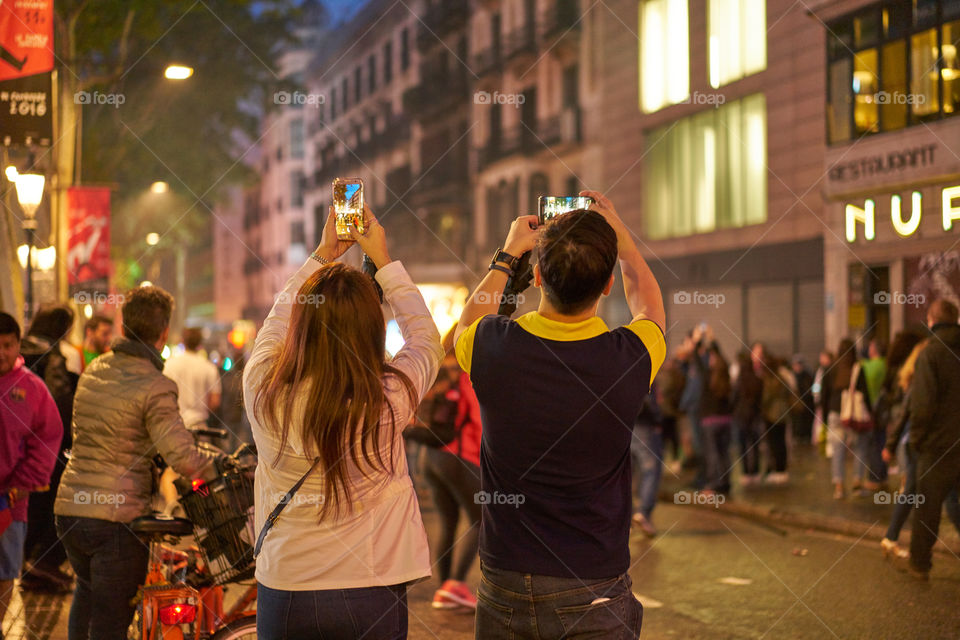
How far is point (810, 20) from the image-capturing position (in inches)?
837

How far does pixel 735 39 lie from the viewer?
23.4 metres

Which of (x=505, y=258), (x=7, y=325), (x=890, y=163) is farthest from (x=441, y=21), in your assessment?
(x=505, y=258)

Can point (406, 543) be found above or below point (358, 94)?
below

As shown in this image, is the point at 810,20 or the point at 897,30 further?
the point at 810,20

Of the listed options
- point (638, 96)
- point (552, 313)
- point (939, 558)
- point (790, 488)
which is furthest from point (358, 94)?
point (552, 313)

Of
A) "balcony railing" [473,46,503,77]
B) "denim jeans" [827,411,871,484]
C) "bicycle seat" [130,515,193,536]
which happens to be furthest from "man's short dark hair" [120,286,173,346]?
"balcony railing" [473,46,503,77]

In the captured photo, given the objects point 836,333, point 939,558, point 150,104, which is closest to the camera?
point 939,558

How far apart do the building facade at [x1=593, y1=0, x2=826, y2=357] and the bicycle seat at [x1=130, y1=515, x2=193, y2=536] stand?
18.5 meters

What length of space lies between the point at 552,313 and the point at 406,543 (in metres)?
0.77

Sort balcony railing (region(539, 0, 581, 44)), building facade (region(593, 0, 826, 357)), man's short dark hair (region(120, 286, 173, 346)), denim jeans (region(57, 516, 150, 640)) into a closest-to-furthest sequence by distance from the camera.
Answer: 1. denim jeans (region(57, 516, 150, 640))
2. man's short dark hair (region(120, 286, 173, 346))
3. building facade (region(593, 0, 826, 357))
4. balcony railing (region(539, 0, 581, 44))

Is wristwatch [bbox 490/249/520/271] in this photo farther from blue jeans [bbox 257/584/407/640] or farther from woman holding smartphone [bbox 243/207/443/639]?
blue jeans [bbox 257/584/407/640]

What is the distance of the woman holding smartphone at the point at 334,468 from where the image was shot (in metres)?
2.73

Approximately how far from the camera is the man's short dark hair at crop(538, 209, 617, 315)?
2691 mm

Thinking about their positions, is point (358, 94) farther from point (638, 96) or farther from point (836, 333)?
point (836, 333)
